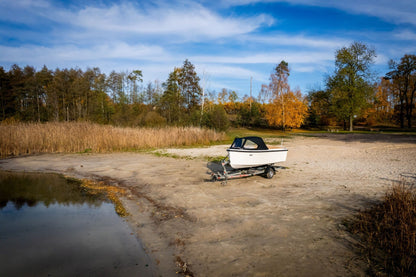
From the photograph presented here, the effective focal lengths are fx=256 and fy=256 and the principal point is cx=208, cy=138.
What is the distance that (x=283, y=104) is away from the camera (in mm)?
45000

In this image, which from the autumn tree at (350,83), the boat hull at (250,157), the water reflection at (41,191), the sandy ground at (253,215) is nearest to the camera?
the sandy ground at (253,215)

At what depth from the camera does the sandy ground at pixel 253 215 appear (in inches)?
166

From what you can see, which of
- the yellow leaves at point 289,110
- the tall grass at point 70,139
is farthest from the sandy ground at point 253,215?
the yellow leaves at point 289,110

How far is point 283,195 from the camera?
7676 mm

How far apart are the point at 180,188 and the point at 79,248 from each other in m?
3.99

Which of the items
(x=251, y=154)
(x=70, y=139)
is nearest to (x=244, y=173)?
(x=251, y=154)

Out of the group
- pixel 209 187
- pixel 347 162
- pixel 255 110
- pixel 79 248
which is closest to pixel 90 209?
pixel 79 248

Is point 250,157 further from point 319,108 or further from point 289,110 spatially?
point 319,108

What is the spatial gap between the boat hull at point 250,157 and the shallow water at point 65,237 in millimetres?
4133

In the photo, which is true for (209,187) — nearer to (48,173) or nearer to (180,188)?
(180,188)

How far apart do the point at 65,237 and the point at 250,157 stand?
5.90m

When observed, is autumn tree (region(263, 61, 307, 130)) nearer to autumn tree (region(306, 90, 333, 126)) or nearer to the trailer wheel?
autumn tree (region(306, 90, 333, 126))

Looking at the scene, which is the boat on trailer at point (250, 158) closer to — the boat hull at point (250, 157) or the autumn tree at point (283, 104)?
the boat hull at point (250, 157)

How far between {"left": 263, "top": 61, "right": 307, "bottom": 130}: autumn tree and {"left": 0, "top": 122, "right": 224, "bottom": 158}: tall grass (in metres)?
28.3
